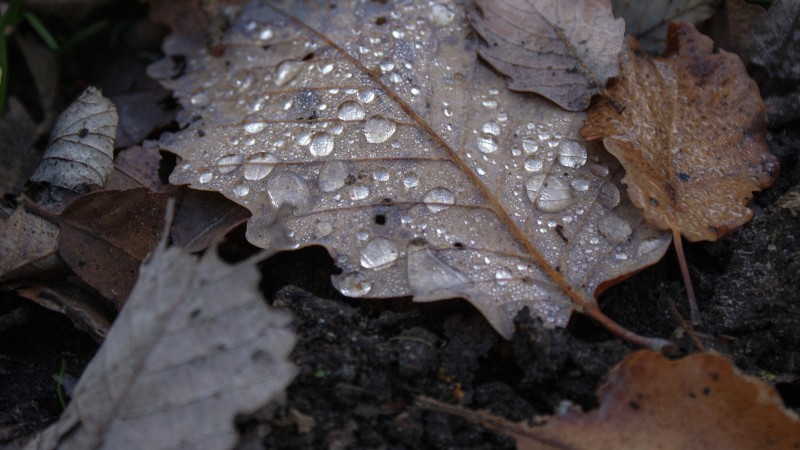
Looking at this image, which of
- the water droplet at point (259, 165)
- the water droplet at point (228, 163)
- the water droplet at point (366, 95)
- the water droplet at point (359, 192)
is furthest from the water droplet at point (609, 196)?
the water droplet at point (228, 163)

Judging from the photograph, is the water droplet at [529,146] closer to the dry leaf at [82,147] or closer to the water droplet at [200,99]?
the water droplet at [200,99]

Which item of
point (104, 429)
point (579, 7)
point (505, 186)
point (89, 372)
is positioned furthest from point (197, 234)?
point (579, 7)

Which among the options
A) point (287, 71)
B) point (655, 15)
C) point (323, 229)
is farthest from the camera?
point (655, 15)

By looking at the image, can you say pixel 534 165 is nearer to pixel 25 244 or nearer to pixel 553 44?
pixel 553 44

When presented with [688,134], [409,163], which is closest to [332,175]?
[409,163]

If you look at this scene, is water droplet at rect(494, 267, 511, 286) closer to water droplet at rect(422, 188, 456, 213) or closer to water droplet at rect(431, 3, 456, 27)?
water droplet at rect(422, 188, 456, 213)
